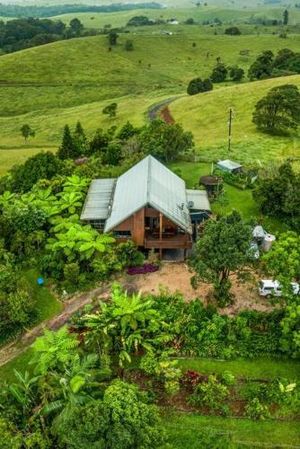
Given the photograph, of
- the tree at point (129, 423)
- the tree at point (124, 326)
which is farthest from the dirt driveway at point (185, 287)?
the tree at point (129, 423)

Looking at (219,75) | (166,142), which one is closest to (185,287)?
(166,142)

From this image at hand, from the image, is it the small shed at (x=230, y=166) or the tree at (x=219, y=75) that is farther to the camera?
the tree at (x=219, y=75)

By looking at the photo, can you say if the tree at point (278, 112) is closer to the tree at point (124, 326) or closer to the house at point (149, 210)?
the house at point (149, 210)

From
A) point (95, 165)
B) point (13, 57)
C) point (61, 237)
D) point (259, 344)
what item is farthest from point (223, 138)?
point (13, 57)

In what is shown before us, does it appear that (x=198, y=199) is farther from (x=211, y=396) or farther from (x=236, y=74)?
(x=236, y=74)

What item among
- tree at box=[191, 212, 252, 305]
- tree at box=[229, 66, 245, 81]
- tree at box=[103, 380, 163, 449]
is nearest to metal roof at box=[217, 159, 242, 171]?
tree at box=[191, 212, 252, 305]

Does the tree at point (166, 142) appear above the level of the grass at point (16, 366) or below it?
above

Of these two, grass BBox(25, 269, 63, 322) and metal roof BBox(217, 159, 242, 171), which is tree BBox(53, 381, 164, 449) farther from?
metal roof BBox(217, 159, 242, 171)
